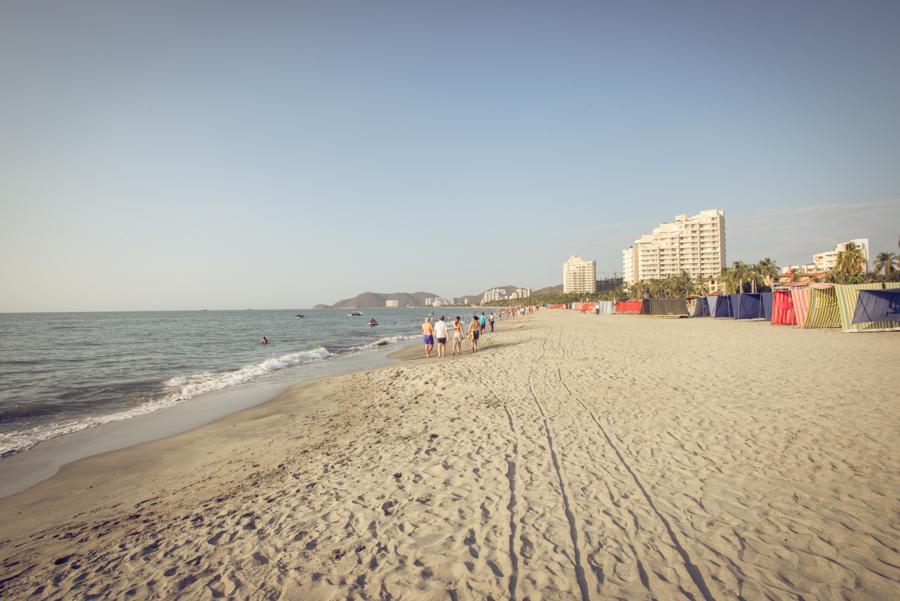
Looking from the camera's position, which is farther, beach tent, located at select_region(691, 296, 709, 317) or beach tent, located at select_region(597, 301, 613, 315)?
beach tent, located at select_region(597, 301, 613, 315)

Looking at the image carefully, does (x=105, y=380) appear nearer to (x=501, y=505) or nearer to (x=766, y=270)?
(x=501, y=505)

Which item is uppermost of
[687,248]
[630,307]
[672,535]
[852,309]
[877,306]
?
[687,248]

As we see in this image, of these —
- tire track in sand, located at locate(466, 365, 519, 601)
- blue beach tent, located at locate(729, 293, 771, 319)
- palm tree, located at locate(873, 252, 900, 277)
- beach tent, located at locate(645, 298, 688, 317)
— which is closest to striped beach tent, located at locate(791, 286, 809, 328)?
blue beach tent, located at locate(729, 293, 771, 319)

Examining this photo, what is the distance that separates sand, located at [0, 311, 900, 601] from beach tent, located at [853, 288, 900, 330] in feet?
48.5

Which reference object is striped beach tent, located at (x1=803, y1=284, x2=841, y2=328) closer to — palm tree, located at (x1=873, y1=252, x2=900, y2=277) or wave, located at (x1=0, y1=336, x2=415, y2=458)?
wave, located at (x1=0, y1=336, x2=415, y2=458)

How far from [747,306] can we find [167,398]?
3987 cm

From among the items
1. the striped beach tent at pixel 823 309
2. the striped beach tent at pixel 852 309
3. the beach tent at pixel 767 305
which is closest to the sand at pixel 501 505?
the striped beach tent at pixel 852 309

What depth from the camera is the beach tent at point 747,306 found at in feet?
111

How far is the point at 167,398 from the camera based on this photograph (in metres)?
12.3

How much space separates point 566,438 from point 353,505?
333cm

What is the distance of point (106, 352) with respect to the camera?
83.6 feet

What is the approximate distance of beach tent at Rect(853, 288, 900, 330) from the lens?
64.0 feet

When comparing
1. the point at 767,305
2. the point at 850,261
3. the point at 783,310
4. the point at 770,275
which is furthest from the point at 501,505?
the point at 770,275

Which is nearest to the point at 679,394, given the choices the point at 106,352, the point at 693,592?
the point at 693,592
